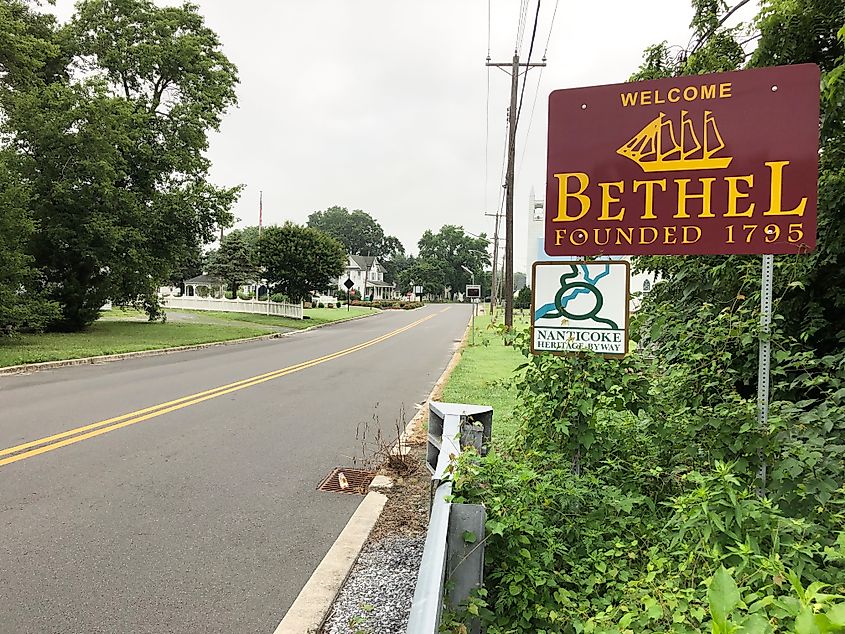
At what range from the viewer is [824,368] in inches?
173

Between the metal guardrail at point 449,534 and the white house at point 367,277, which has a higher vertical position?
the white house at point 367,277

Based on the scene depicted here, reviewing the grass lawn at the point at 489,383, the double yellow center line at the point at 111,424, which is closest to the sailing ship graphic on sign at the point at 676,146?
the grass lawn at the point at 489,383

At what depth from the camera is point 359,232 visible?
146m

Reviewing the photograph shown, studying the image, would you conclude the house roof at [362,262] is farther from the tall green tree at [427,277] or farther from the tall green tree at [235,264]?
the tall green tree at [235,264]

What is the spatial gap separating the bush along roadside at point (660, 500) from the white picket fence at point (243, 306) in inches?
1351

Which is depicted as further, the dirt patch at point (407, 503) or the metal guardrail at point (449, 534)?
the dirt patch at point (407, 503)

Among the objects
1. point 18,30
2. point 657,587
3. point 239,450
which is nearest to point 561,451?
point 657,587

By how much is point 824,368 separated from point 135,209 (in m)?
24.7

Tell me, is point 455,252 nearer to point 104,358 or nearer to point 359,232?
point 359,232

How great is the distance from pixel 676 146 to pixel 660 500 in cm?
240

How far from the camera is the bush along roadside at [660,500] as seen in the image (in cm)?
254

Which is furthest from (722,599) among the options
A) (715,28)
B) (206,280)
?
(206,280)

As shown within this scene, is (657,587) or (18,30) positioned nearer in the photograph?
(657,587)

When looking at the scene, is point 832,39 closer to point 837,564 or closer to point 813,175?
point 813,175
